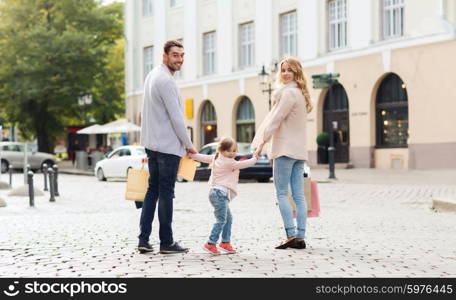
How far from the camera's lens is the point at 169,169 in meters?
7.14

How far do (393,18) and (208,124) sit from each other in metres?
13.5

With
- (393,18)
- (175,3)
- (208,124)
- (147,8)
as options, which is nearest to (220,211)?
(393,18)

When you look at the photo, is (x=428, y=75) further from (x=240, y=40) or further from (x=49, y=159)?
(x=49, y=159)

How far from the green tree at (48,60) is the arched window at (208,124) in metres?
7.55

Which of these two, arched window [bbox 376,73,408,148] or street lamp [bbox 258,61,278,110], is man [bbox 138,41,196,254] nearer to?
street lamp [bbox 258,61,278,110]

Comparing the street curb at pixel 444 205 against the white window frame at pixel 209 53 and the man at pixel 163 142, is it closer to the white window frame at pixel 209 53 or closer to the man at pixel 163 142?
the man at pixel 163 142

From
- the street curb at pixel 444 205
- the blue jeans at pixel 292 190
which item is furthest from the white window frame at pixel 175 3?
the blue jeans at pixel 292 190

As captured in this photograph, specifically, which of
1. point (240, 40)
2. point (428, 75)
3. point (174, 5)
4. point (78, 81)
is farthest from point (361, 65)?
point (78, 81)

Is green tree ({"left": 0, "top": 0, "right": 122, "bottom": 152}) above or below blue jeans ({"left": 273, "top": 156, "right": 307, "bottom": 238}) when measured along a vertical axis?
above

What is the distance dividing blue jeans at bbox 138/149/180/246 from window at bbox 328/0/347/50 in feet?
79.9

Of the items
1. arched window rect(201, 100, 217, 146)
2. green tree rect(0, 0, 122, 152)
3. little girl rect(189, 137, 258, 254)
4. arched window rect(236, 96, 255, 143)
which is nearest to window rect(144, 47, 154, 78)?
green tree rect(0, 0, 122, 152)

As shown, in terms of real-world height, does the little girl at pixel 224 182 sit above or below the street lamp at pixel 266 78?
below

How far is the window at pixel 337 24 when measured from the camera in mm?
30578

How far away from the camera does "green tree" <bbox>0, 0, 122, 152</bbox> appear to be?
42.0 m
